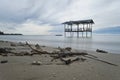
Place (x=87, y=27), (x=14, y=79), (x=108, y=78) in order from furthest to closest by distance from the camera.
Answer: (x=87, y=27) → (x=108, y=78) → (x=14, y=79)

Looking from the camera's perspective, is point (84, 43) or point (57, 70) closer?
point (57, 70)

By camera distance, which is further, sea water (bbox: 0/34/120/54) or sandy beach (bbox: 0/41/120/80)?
sea water (bbox: 0/34/120/54)

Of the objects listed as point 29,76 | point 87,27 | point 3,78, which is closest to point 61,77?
point 29,76

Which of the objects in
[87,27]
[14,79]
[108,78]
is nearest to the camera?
[14,79]

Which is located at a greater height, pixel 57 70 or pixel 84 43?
pixel 84 43

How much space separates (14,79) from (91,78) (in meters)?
2.24

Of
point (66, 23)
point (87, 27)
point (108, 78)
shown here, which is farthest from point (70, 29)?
point (108, 78)

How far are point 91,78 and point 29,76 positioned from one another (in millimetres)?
1874

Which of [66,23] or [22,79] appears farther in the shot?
[66,23]

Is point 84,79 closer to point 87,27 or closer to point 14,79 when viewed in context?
point 14,79

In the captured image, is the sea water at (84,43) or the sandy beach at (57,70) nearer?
the sandy beach at (57,70)

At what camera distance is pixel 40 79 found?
420cm

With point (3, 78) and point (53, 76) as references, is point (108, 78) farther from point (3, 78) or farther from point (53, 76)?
point (3, 78)

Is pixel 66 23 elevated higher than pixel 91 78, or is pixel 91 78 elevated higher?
pixel 66 23
